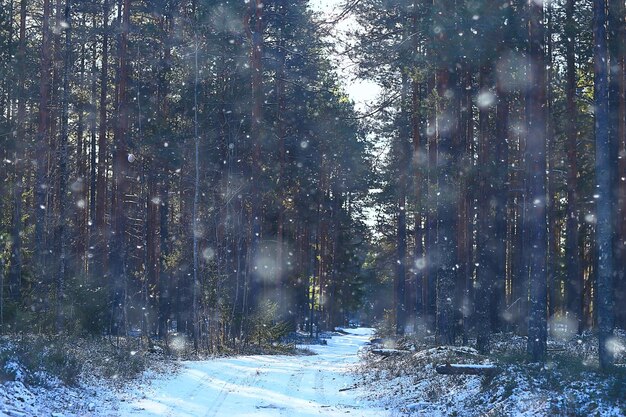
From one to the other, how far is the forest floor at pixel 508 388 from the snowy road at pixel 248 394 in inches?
34.3

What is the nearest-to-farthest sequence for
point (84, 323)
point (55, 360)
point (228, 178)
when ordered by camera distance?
point (55, 360) → point (84, 323) → point (228, 178)

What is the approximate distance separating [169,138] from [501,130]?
12803mm

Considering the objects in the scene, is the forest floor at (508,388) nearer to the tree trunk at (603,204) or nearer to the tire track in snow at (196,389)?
the tree trunk at (603,204)

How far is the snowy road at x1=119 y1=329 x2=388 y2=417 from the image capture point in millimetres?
11742

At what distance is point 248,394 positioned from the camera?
14.0 meters

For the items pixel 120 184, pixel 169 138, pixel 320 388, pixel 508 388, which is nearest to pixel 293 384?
pixel 320 388

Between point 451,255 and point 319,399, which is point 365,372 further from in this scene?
point 319,399

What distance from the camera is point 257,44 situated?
28.7m

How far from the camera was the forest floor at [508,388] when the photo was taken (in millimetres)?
10602

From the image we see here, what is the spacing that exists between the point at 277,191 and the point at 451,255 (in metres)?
14.8

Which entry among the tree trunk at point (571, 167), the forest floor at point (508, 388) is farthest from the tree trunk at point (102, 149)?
the tree trunk at point (571, 167)

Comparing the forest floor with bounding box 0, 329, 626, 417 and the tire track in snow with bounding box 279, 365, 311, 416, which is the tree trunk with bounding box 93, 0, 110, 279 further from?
the forest floor with bounding box 0, 329, 626, 417

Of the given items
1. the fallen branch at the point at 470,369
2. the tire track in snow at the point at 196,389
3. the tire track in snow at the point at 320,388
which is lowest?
the tire track in snow at the point at 320,388

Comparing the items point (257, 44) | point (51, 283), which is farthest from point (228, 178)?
point (51, 283)
